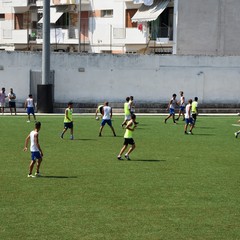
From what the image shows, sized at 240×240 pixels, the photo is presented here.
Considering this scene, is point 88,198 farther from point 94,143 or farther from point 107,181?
point 94,143

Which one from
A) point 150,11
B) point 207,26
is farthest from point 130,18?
point 207,26

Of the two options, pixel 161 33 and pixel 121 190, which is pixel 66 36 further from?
pixel 121 190

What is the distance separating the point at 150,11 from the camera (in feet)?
192

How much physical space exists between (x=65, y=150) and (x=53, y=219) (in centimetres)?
1241

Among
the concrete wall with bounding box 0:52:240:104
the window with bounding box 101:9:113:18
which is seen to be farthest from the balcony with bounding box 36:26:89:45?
the concrete wall with bounding box 0:52:240:104

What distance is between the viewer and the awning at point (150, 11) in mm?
57438

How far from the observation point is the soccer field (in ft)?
49.8

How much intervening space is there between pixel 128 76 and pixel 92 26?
1319 centimetres

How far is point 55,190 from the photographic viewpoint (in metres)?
19.4

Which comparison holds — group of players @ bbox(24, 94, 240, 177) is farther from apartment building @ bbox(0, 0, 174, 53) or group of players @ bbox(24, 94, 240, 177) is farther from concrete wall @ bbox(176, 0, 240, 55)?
apartment building @ bbox(0, 0, 174, 53)

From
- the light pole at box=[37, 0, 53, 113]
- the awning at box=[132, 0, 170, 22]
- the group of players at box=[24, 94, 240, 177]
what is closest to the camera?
the group of players at box=[24, 94, 240, 177]

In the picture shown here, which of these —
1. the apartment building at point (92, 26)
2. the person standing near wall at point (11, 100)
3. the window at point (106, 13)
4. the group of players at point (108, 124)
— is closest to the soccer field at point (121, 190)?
the group of players at point (108, 124)

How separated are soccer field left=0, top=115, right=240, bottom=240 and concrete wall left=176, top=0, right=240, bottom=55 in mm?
23945

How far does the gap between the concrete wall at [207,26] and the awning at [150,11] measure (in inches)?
85.2
